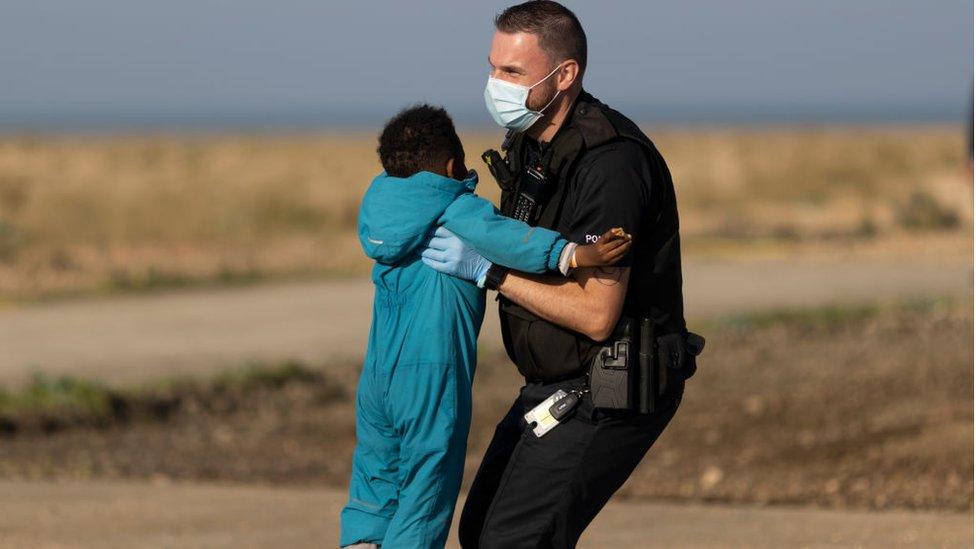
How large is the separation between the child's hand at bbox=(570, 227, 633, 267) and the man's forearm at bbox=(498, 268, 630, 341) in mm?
90

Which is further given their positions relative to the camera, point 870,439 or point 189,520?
point 870,439

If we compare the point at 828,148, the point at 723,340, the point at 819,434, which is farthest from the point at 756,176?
the point at 819,434

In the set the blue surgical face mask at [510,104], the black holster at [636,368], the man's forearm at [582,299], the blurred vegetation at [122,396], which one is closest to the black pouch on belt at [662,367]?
the black holster at [636,368]

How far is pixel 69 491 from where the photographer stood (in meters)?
8.34

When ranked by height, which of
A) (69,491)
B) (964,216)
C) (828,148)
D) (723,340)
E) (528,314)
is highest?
(528,314)

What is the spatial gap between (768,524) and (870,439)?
2813 millimetres

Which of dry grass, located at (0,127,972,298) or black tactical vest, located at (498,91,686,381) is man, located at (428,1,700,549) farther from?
dry grass, located at (0,127,972,298)

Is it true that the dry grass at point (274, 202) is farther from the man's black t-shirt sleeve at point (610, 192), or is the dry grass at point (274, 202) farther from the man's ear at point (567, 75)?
the man's black t-shirt sleeve at point (610, 192)

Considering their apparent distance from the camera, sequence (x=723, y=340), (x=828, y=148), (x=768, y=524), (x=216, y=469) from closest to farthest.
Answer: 1. (x=768, y=524)
2. (x=216, y=469)
3. (x=723, y=340)
4. (x=828, y=148)

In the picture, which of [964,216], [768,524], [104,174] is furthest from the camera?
[104,174]

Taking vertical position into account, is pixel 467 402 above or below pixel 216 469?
above

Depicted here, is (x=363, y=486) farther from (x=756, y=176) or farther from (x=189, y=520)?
(x=756, y=176)

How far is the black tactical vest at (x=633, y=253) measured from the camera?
3.99 m

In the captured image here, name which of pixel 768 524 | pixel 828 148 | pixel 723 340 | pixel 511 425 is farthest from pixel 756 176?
pixel 511 425
